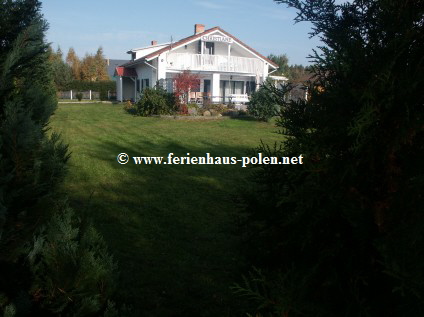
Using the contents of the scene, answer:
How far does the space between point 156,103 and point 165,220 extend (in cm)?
2008

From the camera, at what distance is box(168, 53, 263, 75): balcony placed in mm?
34875

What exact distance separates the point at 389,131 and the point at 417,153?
6.9 inches

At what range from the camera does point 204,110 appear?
2662 centimetres

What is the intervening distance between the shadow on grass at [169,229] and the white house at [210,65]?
75.8ft

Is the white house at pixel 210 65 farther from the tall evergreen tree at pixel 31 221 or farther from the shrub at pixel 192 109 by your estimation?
the tall evergreen tree at pixel 31 221

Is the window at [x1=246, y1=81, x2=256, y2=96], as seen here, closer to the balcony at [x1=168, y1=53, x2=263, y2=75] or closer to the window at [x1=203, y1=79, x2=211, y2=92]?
the balcony at [x1=168, y1=53, x2=263, y2=75]

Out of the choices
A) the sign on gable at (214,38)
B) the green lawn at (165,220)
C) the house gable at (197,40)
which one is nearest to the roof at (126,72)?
the house gable at (197,40)

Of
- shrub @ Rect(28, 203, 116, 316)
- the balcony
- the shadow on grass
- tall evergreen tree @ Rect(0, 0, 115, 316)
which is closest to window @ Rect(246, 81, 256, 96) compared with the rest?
the balcony

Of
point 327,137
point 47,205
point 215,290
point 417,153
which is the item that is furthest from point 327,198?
point 215,290

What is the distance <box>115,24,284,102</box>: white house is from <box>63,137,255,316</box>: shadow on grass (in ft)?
75.8

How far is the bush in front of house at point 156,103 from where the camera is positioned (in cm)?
2584

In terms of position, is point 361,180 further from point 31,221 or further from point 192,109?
point 192,109

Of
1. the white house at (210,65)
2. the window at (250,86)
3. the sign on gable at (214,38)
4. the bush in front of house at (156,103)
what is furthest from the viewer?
the window at (250,86)

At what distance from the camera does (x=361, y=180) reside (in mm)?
2059
